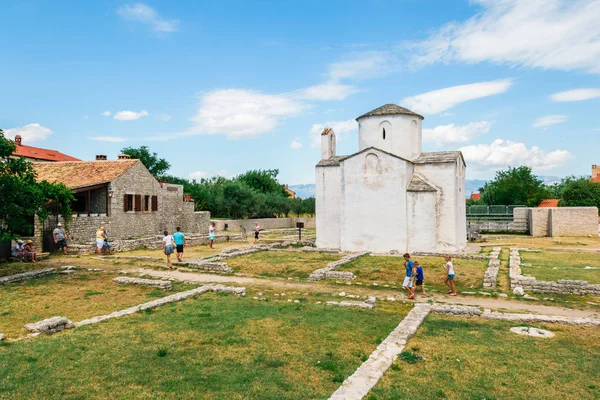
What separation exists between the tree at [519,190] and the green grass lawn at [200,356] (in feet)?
171

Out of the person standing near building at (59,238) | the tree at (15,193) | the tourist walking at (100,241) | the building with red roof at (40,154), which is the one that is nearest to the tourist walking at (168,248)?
the tree at (15,193)

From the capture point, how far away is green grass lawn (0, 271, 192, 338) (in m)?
10.1

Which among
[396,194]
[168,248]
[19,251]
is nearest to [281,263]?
[168,248]

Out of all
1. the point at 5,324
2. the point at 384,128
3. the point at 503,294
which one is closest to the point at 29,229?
the point at 5,324

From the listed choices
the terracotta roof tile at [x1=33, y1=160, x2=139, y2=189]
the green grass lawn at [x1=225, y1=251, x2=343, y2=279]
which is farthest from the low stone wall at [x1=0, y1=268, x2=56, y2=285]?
the terracotta roof tile at [x1=33, y1=160, x2=139, y2=189]

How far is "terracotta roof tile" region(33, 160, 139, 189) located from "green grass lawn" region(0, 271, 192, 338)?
1304 cm

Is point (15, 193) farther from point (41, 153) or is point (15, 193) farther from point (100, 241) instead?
point (41, 153)

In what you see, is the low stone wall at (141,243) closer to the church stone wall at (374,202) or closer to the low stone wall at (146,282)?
the low stone wall at (146,282)

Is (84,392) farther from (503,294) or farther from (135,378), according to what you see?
(503,294)

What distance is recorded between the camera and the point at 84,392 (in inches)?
236

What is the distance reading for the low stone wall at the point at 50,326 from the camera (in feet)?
28.4

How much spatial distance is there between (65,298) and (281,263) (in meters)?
9.46

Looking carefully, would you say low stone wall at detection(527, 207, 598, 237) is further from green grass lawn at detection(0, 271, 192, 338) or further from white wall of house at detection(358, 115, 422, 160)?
green grass lawn at detection(0, 271, 192, 338)

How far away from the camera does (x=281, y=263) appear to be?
19.3 m
